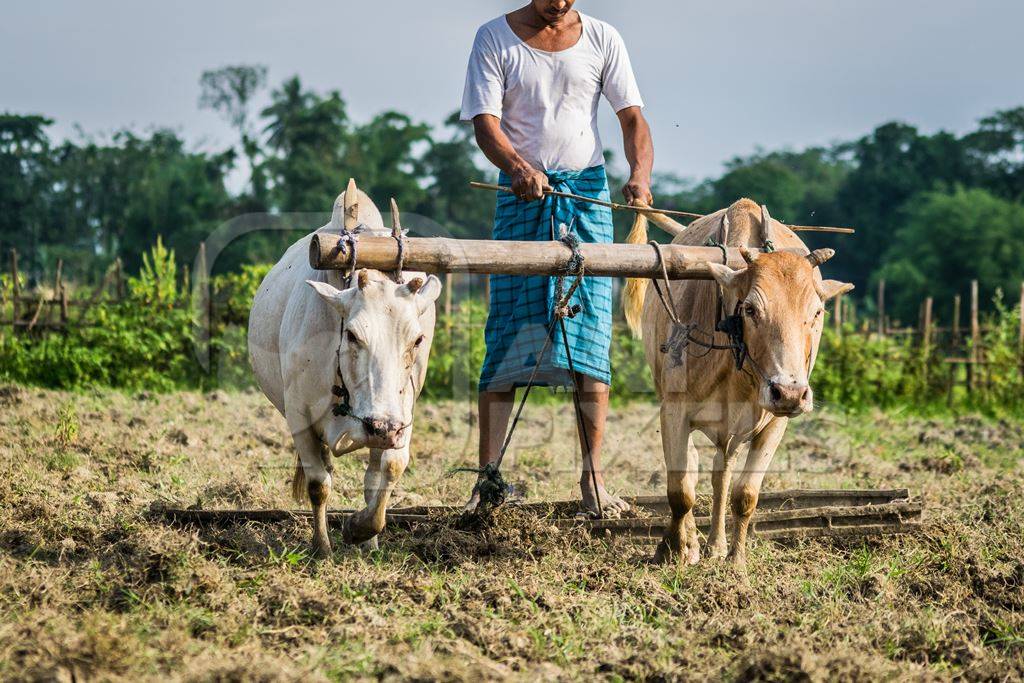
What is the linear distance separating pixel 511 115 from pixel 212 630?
2952 mm

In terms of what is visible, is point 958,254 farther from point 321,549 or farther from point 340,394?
point 340,394

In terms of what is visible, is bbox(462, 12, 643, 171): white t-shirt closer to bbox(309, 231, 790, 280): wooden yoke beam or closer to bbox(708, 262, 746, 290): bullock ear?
bbox(309, 231, 790, 280): wooden yoke beam

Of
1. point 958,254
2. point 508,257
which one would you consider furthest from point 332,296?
point 958,254

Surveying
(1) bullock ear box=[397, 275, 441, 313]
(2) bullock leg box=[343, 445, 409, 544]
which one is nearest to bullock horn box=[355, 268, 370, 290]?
(1) bullock ear box=[397, 275, 441, 313]

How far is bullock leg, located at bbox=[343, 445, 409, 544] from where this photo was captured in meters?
4.42

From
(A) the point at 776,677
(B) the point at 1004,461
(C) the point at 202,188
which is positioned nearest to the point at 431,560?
(A) the point at 776,677

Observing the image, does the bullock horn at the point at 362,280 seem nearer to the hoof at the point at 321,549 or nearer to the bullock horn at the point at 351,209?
the bullock horn at the point at 351,209

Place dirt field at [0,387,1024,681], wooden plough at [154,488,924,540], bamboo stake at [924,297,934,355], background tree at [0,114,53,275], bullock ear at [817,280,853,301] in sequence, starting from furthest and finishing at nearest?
background tree at [0,114,53,275]
bamboo stake at [924,297,934,355]
wooden plough at [154,488,924,540]
bullock ear at [817,280,853,301]
dirt field at [0,387,1024,681]

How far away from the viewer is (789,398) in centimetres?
389

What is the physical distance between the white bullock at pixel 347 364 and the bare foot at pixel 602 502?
995 mm

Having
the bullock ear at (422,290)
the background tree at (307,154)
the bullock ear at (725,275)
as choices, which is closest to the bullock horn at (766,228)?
the bullock ear at (725,275)

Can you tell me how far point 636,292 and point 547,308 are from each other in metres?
1.28

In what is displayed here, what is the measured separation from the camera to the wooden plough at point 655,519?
15.7 feet

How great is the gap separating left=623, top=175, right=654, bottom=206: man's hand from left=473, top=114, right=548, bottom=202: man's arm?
45cm
